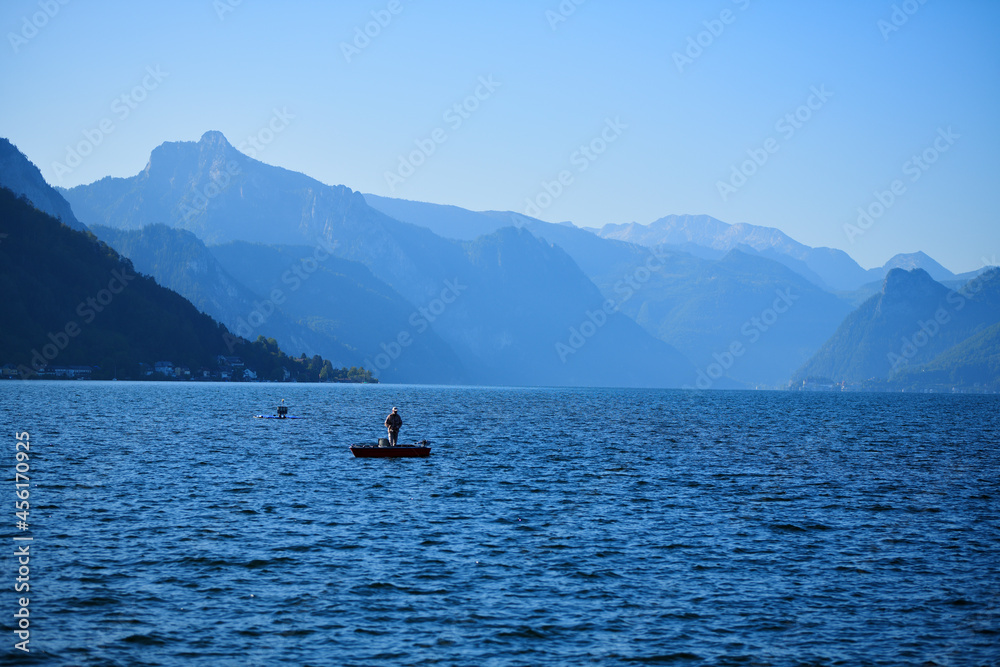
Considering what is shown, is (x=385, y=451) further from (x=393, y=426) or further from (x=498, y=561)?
(x=498, y=561)

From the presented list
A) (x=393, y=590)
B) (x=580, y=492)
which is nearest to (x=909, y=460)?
(x=580, y=492)

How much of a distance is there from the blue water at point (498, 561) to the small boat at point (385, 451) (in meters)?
0.91

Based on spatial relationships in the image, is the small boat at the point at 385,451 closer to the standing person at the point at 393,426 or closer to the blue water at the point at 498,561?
the standing person at the point at 393,426

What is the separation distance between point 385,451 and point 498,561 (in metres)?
36.4

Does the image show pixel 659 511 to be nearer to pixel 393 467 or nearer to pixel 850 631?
pixel 850 631

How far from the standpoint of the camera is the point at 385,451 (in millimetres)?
71250

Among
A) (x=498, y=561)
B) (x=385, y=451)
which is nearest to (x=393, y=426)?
(x=385, y=451)

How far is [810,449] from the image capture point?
94.0 metres

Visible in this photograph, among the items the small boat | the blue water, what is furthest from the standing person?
the blue water

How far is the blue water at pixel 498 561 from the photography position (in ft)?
84.3

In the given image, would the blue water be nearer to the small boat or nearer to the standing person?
the small boat

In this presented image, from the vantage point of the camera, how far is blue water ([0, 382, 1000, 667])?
84.3 feet

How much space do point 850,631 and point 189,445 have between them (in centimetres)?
6713

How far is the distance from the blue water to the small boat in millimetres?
907
